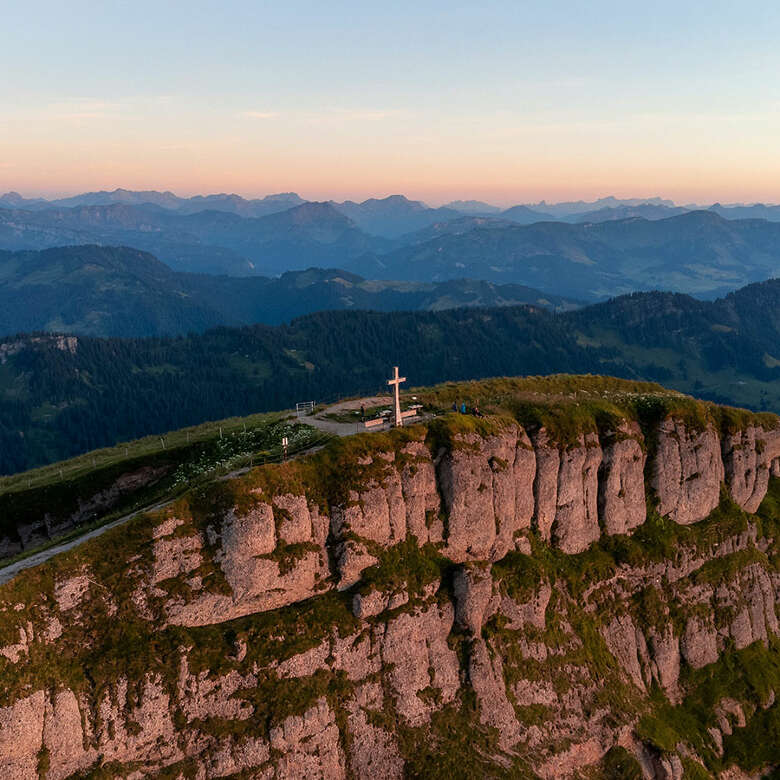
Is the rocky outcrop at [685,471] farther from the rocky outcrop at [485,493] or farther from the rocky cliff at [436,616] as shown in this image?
the rocky outcrop at [485,493]

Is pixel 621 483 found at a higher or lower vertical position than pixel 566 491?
lower

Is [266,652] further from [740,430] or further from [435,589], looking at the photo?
[740,430]

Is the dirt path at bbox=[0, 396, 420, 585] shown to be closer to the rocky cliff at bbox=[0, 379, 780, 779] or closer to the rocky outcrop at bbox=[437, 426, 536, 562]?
the rocky cliff at bbox=[0, 379, 780, 779]

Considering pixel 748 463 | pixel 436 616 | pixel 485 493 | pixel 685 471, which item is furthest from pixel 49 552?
pixel 748 463

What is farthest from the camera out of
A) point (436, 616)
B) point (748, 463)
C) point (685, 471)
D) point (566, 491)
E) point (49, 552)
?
point (748, 463)

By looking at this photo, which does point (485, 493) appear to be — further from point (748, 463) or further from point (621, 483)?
point (748, 463)

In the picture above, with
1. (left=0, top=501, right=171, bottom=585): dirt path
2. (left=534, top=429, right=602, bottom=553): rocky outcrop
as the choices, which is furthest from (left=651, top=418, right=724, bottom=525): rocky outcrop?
(left=0, top=501, right=171, bottom=585): dirt path
